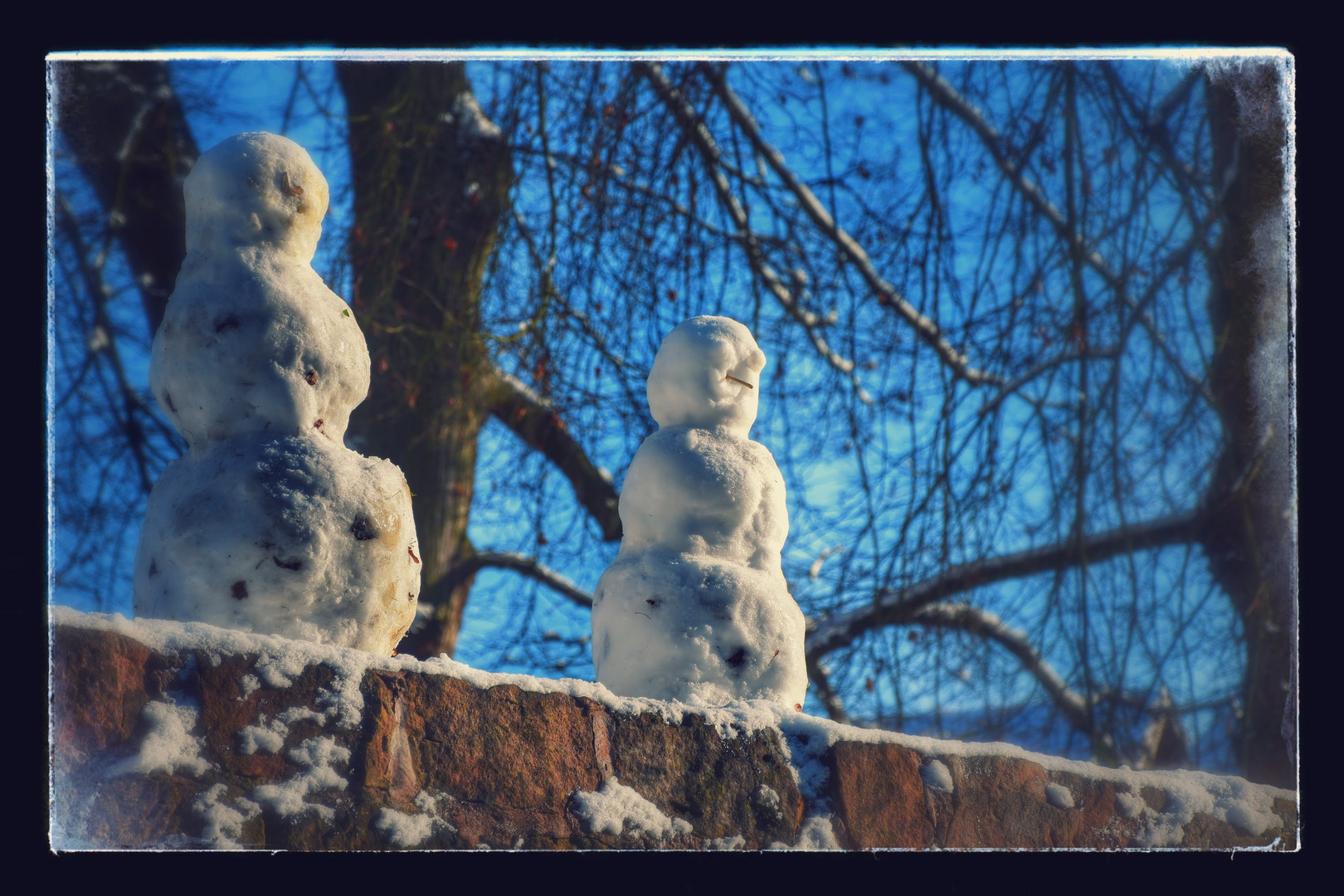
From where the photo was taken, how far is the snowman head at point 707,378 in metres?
2.98

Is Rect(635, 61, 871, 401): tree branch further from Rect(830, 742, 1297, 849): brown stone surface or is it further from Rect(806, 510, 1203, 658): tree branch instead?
Rect(830, 742, 1297, 849): brown stone surface

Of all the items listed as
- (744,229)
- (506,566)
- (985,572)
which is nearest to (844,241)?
(744,229)

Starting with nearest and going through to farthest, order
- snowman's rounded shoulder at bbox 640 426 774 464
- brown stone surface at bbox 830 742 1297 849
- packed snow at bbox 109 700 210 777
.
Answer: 1. packed snow at bbox 109 700 210 777
2. brown stone surface at bbox 830 742 1297 849
3. snowman's rounded shoulder at bbox 640 426 774 464

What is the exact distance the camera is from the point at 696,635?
262 centimetres

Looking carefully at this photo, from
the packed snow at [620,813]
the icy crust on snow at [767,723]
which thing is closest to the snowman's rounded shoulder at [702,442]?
the icy crust on snow at [767,723]

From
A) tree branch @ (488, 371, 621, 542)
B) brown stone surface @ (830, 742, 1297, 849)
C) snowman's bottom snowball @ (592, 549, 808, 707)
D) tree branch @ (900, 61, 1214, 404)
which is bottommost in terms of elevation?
brown stone surface @ (830, 742, 1297, 849)

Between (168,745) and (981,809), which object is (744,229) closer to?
(981,809)

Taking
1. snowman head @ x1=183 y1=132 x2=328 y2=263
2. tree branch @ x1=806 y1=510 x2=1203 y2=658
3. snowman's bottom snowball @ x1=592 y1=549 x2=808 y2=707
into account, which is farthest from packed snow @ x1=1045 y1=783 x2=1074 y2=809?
tree branch @ x1=806 y1=510 x2=1203 y2=658

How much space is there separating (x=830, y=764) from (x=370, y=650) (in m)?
0.98

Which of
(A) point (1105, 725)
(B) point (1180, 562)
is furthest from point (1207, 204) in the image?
(A) point (1105, 725)

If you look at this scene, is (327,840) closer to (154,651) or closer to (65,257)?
(154,651)

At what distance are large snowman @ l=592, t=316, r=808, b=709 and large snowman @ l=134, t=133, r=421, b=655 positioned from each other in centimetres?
50

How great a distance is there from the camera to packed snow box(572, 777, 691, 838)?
2.28 meters

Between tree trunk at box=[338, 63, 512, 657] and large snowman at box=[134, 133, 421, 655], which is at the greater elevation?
tree trunk at box=[338, 63, 512, 657]
